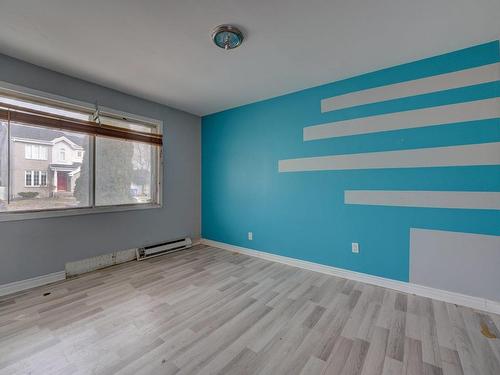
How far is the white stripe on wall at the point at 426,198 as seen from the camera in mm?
2045

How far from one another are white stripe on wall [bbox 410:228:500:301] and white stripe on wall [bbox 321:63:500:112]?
1.49 meters

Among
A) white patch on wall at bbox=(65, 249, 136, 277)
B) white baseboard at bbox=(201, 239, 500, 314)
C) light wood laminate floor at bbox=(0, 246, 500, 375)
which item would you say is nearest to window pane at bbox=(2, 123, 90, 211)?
white patch on wall at bbox=(65, 249, 136, 277)

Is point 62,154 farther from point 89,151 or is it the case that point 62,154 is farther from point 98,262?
point 98,262

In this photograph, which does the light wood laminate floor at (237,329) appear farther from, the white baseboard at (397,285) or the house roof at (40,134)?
the house roof at (40,134)

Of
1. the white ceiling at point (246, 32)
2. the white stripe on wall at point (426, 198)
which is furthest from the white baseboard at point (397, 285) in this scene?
the white ceiling at point (246, 32)

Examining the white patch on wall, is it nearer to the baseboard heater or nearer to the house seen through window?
the baseboard heater

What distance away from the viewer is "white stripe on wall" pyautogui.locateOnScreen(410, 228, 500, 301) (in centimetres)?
202

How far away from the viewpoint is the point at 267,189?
139 inches

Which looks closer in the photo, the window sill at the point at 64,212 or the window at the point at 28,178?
the window sill at the point at 64,212

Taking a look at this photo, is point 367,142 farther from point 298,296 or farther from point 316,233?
point 298,296

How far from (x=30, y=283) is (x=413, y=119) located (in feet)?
15.2

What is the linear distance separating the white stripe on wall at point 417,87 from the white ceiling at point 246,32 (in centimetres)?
25

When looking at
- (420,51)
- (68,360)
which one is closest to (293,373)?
(68,360)

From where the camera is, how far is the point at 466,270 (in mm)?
2117
